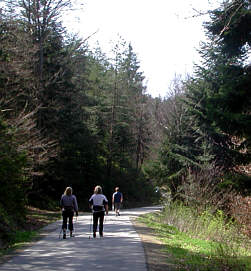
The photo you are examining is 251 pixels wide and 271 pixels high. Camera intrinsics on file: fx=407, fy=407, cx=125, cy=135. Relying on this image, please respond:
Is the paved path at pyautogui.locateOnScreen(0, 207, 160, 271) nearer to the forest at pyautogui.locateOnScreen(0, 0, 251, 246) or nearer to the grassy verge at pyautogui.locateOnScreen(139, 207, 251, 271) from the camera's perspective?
the grassy verge at pyautogui.locateOnScreen(139, 207, 251, 271)

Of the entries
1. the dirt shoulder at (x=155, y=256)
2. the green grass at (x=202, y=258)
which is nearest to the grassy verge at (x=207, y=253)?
the green grass at (x=202, y=258)

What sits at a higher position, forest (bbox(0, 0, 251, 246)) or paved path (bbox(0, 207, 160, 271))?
forest (bbox(0, 0, 251, 246))

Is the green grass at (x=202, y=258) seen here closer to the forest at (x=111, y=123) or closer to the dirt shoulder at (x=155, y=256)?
the dirt shoulder at (x=155, y=256)

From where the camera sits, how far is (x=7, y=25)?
19.6m

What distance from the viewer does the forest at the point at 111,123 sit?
15539 mm

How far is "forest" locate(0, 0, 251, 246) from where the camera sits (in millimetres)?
15539

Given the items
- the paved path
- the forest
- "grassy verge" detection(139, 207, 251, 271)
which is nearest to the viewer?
the paved path

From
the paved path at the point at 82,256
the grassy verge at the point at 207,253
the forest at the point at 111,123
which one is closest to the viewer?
the paved path at the point at 82,256

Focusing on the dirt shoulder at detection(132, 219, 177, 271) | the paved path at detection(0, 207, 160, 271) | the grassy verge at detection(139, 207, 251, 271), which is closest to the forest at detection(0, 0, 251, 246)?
the grassy verge at detection(139, 207, 251, 271)

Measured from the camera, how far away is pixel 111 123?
49656mm

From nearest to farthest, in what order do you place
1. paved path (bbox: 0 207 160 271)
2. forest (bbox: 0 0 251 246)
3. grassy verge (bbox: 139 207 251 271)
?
paved path (bbox: 0 207 160 271), grassy verge (bbox: 139 207 251 271), forest (bbox: 0 0 251 246)

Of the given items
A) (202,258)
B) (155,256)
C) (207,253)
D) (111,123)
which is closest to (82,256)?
(155,256)

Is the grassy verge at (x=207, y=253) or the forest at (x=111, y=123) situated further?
the forest at (x=111, y=123)

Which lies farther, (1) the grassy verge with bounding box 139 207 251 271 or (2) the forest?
(2) the forest
